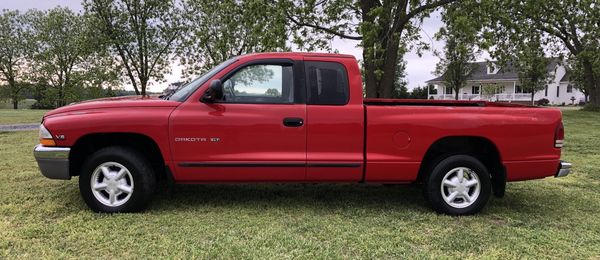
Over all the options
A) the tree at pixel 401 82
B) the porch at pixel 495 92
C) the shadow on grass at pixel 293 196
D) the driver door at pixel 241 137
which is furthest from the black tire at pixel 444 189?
the porch at pixel 495 92

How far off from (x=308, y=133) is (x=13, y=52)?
5243 centimetres

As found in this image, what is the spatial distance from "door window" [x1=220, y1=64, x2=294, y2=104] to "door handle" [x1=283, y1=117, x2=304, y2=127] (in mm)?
197

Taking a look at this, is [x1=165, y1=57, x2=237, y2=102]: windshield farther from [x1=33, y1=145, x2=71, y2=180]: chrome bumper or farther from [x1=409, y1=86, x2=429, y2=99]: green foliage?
[x1=409, y1=86, x2=429, y2=99]: green foliage

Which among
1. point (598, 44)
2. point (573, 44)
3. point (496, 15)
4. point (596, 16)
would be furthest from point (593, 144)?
point (573, 44)

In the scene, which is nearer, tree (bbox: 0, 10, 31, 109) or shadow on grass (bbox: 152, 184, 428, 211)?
shadow on grass (bbox: 152, 184, 428, 211)

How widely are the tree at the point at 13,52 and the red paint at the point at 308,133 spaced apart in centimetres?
4889

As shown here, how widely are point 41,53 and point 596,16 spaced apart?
1816 inches

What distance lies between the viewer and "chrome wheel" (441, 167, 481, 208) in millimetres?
4977

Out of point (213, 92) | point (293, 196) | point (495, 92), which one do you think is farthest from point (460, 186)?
point (495, 92)

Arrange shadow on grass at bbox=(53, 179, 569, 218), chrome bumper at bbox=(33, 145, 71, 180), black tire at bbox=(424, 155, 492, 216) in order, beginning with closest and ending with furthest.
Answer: chrome bumper at bbox=(33, 145, 71, 180) < black tire at bbox=(424, 155, 492, 216) < shadow on grass at bbox=(53, 179, 569, 218)

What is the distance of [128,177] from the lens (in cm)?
482

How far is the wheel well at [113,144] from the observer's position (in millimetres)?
4863

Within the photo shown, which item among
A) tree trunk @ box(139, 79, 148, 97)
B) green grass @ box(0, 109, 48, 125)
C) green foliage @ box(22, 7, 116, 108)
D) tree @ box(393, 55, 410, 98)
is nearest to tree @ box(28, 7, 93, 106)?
green foliage @ box(22, 7, 116, 108)

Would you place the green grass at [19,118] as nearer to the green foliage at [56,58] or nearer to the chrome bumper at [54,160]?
the green foliage at [56,58]
